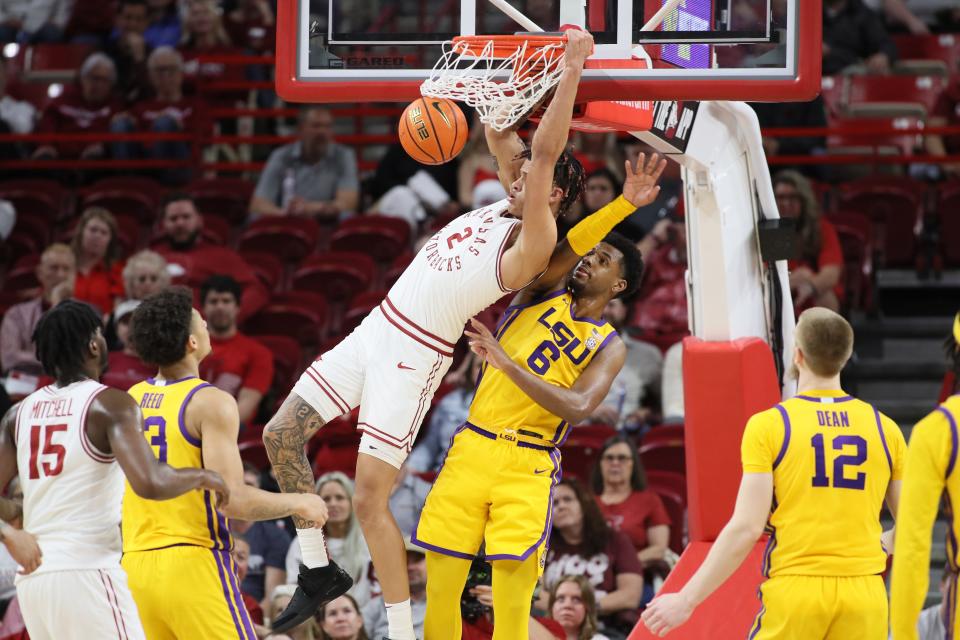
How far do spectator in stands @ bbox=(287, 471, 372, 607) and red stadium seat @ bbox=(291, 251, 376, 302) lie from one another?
120 inches

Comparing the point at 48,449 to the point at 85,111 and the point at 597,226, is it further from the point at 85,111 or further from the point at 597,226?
the point at 85,111

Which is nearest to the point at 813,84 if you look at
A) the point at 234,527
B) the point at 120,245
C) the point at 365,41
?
the point at 365,41

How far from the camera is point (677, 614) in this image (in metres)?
5.24

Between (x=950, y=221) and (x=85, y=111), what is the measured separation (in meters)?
7.66

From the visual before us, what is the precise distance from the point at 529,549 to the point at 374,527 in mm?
608

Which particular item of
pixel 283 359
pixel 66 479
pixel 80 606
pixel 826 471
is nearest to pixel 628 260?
pixel 826 471

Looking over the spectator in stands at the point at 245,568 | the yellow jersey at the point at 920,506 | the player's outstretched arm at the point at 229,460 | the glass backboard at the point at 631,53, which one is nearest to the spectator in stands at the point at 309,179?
the spectator in stands at the point at 245,568

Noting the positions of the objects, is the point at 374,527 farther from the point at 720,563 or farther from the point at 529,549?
the point at 720,563

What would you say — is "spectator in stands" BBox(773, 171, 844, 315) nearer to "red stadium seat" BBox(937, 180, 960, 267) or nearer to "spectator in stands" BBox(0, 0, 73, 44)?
"red stadium seat" BBox(937, 180, 960, 267)

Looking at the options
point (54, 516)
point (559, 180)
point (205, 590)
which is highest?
point (559, 180)

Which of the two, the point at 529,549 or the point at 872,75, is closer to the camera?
the point at 529,549

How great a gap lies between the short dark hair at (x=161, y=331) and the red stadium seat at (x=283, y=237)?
6150 millimetres

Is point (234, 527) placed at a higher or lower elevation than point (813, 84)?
lower

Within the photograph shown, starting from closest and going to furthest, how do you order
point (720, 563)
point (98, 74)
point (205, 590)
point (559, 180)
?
point (720, 563)
point (205, 590)
point (559, 180)
point (98, 74)
